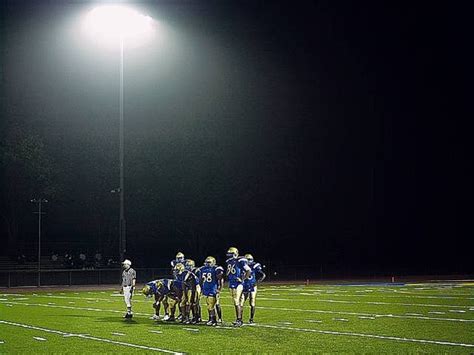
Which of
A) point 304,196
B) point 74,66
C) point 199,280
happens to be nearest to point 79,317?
point 199,280

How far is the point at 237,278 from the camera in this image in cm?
A: 1867

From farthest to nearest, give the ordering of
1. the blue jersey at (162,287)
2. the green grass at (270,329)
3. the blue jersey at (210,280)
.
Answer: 1. the blue jersey at (162,287)
2. the blue jersey at (210,280)
3. the green grass at (270,329)

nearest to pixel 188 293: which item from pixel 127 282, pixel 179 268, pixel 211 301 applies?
pixel 179 268

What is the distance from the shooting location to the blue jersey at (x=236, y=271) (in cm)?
1870

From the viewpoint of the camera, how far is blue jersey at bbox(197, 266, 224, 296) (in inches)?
733

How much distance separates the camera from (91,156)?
169ft

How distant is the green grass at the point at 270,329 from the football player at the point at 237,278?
0.52 meters

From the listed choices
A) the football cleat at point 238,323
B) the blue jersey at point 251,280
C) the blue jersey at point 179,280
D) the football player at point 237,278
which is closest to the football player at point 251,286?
the blue jersey at point 251,280

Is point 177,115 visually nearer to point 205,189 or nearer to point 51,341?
point 205,189

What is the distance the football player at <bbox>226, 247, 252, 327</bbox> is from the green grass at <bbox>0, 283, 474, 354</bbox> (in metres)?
0.52

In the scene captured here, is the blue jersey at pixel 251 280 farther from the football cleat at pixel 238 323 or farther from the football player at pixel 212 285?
the football cleat at pixel 238 323

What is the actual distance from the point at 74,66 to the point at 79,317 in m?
30.1

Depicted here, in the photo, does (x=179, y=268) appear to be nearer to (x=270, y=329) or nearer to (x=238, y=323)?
(x=238, y=323)

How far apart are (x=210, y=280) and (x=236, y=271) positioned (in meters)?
0.61
